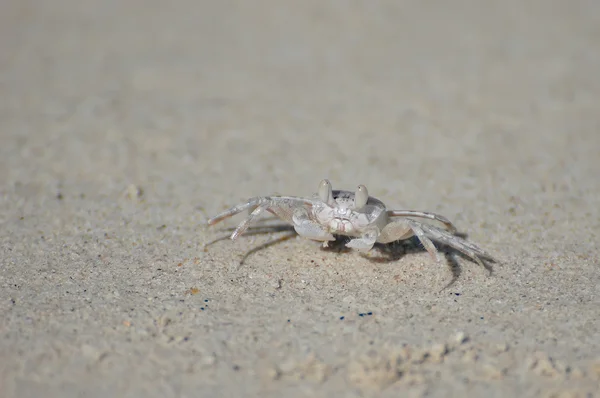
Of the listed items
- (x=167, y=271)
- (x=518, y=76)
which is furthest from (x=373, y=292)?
(x=518, y=76)

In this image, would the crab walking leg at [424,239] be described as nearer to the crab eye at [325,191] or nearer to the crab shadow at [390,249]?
the crab shadow at [390,249]

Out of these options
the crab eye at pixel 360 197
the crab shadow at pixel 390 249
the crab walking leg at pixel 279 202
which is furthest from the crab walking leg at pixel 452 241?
the crab walking leg at pixel 279 202

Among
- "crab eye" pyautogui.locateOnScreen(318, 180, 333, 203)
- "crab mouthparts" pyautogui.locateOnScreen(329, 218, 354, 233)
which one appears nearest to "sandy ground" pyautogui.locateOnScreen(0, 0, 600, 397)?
"crab mouthparts" pyautogui.locateOnScreen(329, 218, 354, 233)

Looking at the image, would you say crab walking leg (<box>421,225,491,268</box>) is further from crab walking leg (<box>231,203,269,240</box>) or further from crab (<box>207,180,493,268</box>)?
crab walking leg (<box>231,203,269,240</box>)

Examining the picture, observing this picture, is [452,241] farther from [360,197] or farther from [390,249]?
[360,197]

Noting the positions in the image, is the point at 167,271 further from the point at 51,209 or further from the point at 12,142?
the point at 12,142

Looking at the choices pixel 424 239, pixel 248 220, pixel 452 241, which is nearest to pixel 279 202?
pixel 248 220
